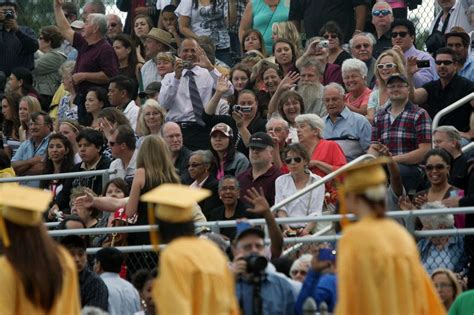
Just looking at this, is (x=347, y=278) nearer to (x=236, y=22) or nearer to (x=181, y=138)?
(x=181, y=138)

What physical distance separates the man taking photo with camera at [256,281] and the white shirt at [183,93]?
779cm

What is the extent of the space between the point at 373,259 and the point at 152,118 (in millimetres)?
9528

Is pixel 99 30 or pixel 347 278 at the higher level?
pixel 99 30

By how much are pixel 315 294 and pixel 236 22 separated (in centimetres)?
1146

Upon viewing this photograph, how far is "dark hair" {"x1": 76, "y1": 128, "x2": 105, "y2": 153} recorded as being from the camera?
19.3 metres

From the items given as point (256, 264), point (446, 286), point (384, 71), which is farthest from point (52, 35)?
point (256, 264)

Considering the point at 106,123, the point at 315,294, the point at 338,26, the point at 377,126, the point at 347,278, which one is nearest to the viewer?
the point at 347,278

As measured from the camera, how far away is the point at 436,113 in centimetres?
1920

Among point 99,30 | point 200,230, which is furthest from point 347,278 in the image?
point 99,30

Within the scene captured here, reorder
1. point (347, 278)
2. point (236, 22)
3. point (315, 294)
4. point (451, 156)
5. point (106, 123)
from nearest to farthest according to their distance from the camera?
1. point (347, 278)
2. point (315, 294)
3. point (451, 156)
4. point (106, 123)
5. point (236, 22)

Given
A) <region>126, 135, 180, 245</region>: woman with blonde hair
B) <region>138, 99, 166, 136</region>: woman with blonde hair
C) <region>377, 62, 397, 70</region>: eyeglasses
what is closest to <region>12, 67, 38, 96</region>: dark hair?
<region>138, 99, 166, 136</region>: woman with blonde hair

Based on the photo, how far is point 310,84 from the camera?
20.3 m

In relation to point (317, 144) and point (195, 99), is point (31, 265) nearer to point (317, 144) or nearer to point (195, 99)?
point (317, 144)

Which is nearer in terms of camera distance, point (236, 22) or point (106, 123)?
point (106, 123)
